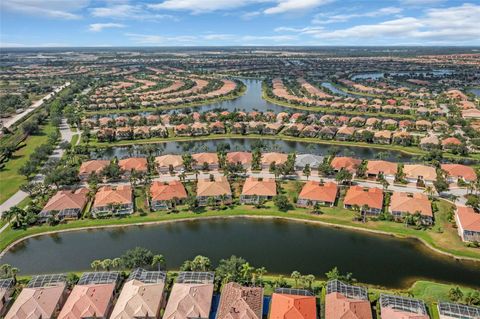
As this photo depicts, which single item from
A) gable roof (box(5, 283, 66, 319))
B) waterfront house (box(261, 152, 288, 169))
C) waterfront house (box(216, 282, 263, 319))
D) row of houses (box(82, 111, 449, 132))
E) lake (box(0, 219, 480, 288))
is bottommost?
lake (box(0, 219, 480, 288))

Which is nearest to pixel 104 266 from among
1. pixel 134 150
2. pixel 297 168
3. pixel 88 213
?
pixel 88 213

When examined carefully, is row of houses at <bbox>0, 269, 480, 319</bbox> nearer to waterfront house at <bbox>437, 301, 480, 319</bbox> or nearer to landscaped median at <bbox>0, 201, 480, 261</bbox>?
waterfront house at <bbox>437, 301, 480, 319</bbox>

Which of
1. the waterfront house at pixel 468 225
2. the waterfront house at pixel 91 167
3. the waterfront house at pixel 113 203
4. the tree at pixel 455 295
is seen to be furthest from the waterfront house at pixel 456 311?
the waterfront house at pixel 91 167

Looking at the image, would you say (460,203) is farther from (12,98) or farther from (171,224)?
(12,98)

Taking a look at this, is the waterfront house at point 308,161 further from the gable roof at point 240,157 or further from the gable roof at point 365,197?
the gable roof at point 365,197

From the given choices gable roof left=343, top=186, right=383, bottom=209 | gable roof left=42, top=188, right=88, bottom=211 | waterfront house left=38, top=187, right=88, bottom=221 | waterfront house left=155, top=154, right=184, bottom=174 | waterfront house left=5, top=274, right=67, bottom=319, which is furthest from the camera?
waterfront house left=155, top=154, right=184, bottom=174

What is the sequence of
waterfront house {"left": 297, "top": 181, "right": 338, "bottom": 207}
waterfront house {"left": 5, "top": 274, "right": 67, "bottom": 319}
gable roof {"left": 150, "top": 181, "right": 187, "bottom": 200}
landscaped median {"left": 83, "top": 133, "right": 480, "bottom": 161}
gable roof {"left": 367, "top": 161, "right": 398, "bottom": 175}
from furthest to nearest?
landscaped median {"left": 83, "top": 133, "right": 480, "bottom": 161} → gable roof {"left": 367, "top": 161, "right": 398, "bottom": 175} → gable roof {"left": 150, "top": 181, "right": 187, "bottom": 200} → waterfront house {"left": 297, "top": 181, "right": 338, "bottom": 207} → waterfront house {"left": 5, "top": 274, "right": 67, "bottom": 319}

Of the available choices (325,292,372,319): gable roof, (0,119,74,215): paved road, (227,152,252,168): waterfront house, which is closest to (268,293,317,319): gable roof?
(325,292,372,319): gable roof
